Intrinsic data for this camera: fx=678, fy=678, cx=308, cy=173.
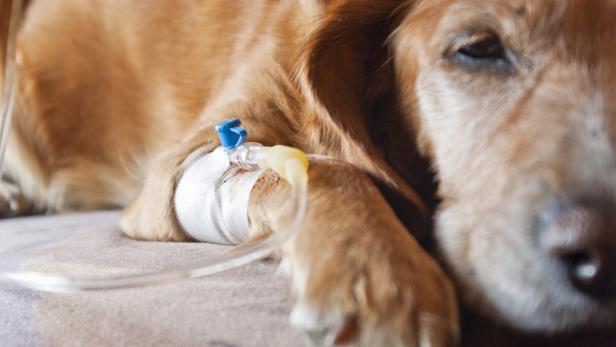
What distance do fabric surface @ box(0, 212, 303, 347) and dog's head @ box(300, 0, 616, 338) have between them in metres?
0.26

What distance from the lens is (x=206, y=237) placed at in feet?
3.92

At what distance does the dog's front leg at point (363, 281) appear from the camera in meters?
0.73

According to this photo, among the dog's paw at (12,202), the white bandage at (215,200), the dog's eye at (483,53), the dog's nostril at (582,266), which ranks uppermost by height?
the dog's eye at (483,53)

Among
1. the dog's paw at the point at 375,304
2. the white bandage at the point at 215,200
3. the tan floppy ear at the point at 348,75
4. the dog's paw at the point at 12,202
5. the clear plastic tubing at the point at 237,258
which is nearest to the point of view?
the dog's paw at the point at 375,304

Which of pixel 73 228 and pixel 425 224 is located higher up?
pixel 425 224

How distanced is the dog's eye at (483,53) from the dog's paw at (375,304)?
456 mm

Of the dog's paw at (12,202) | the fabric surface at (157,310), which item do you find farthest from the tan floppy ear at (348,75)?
the dog's paw at (12,202)

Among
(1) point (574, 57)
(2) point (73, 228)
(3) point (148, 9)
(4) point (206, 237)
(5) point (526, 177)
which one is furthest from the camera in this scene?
(3) point (148, 9)

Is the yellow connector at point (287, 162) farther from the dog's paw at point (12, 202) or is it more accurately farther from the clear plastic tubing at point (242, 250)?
the dog's paw at point (12, 202)

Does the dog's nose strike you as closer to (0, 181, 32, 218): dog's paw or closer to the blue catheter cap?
the blue catheter cap

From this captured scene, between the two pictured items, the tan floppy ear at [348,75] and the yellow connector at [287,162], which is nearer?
the yellow connector at [287,162]

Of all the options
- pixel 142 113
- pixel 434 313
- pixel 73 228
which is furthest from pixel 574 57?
pixel 142 113

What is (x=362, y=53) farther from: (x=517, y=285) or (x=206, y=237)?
(x=517, y=285)

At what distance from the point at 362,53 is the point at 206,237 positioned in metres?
0.49
